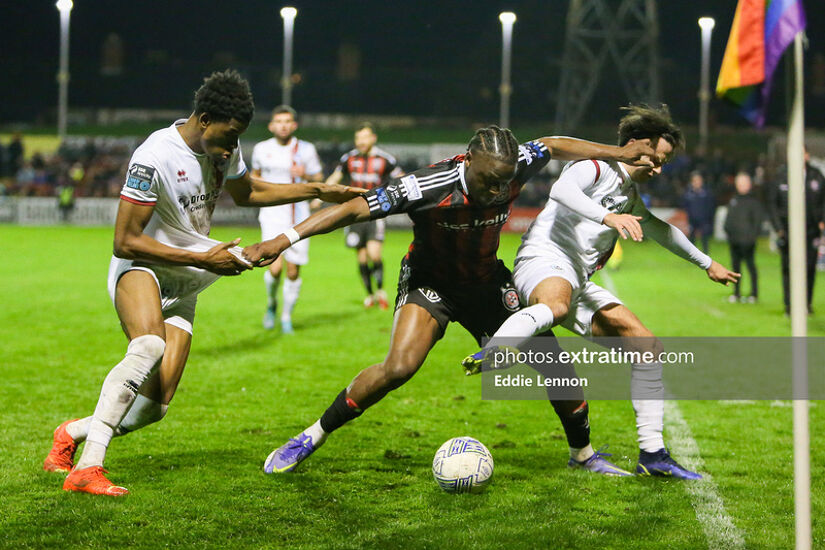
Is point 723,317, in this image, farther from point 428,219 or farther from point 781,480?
point 428,219

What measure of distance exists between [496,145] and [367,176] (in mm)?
8302

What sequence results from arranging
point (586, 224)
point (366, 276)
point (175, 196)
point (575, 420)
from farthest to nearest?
point (366, 276)
point (586, 224)
point (575, 420)
point (175, 196)

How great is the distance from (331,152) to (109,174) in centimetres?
924

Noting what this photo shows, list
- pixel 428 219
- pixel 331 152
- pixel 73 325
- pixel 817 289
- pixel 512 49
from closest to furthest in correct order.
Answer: pixel 428 219
pixel 73 325
pixel 817 289
pixel 331 152
pixel 512 49

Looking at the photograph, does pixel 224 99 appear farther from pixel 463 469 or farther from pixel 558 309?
pixel 463 469

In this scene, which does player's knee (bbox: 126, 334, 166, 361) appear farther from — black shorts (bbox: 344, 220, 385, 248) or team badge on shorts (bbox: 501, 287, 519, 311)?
black shorts (bbox: 344, 220, 385, 248)

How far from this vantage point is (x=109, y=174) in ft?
120

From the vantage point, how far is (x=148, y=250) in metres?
4.85

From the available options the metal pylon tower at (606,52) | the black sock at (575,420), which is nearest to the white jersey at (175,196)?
the black sock at (575,420)

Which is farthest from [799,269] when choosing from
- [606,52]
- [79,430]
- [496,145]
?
[606,52]

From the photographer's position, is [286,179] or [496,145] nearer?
[496,145]

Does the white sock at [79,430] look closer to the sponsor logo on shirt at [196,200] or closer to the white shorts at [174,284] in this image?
the white shorts at [174,284]

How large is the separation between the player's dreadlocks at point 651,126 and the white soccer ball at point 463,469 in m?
2.16

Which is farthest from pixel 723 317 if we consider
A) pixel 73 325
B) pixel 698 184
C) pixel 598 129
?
pixel 598 129
